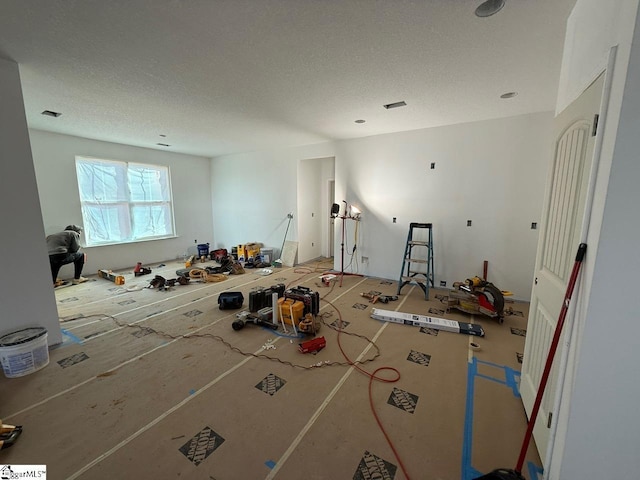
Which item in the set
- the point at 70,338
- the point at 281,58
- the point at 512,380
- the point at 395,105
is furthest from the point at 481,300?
the point at 70,338

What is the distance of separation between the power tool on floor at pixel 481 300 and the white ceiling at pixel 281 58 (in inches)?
93.6

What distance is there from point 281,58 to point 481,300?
11.7 ft

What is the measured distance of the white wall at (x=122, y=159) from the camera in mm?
4641

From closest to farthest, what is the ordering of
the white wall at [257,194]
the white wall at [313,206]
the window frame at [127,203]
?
the window frame at [127,203]
the white wall at [257,194]
the white wall at [313,206]

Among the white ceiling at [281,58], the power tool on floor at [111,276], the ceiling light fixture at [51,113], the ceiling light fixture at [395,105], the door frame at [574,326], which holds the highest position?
the ceiling light fixture at [51,113]

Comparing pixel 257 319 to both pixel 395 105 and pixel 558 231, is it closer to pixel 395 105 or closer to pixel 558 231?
pixel 558 231

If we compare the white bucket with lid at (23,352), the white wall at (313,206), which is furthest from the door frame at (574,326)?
the white wall at (313,206)

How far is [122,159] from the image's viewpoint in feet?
18.2

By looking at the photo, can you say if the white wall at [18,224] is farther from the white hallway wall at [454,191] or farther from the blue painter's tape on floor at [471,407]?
the white hallway wall at [454,191]

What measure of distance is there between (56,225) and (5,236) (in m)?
3.32

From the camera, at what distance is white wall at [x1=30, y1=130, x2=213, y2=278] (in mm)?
4641

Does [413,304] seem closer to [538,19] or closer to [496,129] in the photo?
[496,129]

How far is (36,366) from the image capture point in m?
2.26

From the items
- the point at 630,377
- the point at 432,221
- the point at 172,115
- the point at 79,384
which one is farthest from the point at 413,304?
the point at 172,115
